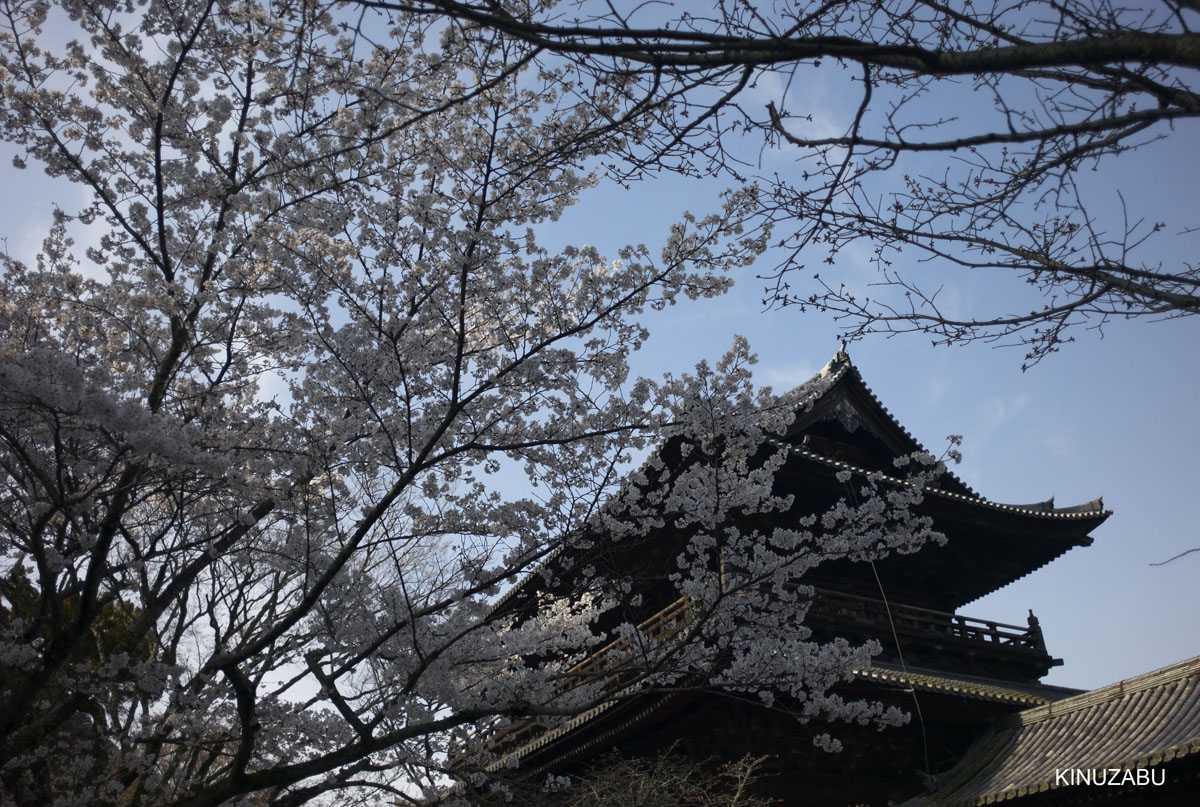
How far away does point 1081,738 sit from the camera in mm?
9281

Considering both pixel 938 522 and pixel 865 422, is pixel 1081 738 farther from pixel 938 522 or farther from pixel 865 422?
pixel 865 422

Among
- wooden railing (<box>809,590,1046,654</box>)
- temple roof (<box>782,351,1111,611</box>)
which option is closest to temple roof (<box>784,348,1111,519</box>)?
temple roof (<box>782,351,1111,611</box>)

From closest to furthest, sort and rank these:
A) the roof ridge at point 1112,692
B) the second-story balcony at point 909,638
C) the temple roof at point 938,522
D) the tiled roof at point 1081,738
A: 1. the tiled roof at point 1081,738
2. the roof ridge at point 1112,692
3. the second-story balcony at point 909,638
4. the temple roof at point 938,522

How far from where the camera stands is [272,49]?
6.91 m

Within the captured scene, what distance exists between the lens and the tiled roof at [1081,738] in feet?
27.2

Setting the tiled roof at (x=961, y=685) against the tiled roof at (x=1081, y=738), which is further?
the tiled roof at (x=961, y=685)

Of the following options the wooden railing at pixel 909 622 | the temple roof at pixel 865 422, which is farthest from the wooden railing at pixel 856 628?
the temple roof at pixel 865 422

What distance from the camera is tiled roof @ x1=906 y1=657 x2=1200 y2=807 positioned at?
8.29 metres

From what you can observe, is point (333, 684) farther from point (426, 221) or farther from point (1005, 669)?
point (1005, 669)

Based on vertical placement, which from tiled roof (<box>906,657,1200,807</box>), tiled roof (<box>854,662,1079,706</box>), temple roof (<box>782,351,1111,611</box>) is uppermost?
temple roof (<box>782,351,1111,611</box>)

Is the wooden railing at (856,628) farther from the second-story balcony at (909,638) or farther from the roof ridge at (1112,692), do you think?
the roof ridge at (1112,692)

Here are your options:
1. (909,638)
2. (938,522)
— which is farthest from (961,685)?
(938,522)

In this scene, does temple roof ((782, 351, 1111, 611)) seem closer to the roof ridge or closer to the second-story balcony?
the second-story balcony

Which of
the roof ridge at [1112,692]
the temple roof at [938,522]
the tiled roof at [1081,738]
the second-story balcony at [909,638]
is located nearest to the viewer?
the tiled roof at [1081,738]
